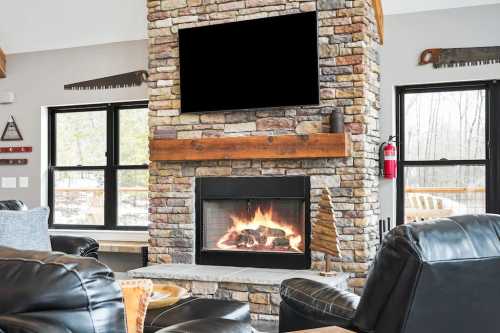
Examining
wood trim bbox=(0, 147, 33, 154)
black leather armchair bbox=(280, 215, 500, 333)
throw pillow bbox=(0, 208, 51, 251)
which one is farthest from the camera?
wood trim bbox=(0, 147, 33, 154)

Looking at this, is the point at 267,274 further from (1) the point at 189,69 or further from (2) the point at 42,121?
(2) the point at 42,121

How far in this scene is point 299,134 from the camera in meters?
5.22

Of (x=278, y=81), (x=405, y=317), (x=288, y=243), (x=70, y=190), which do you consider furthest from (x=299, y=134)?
(x=405, y=317)

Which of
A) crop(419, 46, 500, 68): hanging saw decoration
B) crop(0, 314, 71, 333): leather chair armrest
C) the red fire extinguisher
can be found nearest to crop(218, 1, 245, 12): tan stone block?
crop(419, 46, 500, 68): hanging saw decoration

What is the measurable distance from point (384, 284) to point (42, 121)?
586cm

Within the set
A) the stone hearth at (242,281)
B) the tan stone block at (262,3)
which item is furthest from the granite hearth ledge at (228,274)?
the tan stone block at (262,3)

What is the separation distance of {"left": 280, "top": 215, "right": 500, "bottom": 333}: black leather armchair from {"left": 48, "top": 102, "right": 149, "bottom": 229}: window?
4.92m

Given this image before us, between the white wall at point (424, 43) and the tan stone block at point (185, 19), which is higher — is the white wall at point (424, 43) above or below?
below

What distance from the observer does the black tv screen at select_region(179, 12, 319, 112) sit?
17.0 feet

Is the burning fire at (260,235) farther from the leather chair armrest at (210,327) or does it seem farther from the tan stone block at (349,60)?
the leather chair armrest at (210,327)

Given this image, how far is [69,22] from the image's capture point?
660cm

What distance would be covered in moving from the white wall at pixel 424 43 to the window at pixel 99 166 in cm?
253

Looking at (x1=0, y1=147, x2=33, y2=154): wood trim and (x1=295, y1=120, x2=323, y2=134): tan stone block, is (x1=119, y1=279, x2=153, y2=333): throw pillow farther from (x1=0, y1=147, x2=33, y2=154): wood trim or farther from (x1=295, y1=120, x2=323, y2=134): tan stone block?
(x1=0, y1=147, x2=33, y2=154): wood trim

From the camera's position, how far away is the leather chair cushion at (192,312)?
9.12 feet
